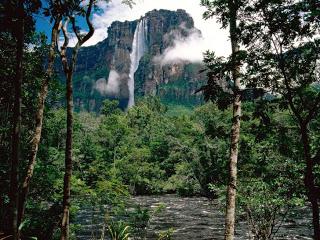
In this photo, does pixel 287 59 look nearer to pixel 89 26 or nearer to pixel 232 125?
pixel 232 125

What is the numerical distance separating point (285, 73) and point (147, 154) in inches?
2112

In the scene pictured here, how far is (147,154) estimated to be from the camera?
6128cm

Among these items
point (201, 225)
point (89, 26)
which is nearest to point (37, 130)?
point (89, 26)

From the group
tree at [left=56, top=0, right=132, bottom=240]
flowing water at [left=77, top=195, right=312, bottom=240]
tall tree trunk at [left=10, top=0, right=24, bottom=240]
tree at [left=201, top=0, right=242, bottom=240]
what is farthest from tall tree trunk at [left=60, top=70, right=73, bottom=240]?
flowing water at [left=77, top=195, right=312, bottom=240]

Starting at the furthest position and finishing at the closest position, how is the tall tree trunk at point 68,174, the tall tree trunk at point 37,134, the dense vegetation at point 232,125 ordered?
the tall tree trunk at point 37,134
the tall tree trunk at point 68,174
the dense vegetation at point 232,125

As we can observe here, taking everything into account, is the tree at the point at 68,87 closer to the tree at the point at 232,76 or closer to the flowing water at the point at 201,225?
the tree at the point at 232,76

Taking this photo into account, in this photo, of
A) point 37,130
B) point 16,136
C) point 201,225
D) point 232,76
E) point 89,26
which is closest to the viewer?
point 16,136

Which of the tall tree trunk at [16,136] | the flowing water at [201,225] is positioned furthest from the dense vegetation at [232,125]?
the flowing water at [201,225]

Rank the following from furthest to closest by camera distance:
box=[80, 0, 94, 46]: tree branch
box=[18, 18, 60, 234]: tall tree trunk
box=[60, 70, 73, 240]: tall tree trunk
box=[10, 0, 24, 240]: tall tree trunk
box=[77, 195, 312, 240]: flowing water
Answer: box=[77, 195, 312, 240]: flowing water
box=[80, 0, 94, 46]: tree branch
box=[18, 18, 60, 234]: tall tree trunk
box=[60, 70, 73, 240]: tall tree trunk
box=[10, 0, 24, 240]: tall tree trunk

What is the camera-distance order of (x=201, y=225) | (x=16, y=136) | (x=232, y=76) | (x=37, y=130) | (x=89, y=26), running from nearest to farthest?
(x=16, y=136), (x=232, y=76), (x=89, y=26), (x=37, y=130), (x=201, y=225)

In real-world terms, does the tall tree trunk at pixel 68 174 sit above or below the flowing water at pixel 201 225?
above

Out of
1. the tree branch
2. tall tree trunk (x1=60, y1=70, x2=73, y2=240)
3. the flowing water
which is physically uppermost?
the tree branch

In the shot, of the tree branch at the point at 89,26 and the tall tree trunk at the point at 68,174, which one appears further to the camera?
the tree branch at the point at 89,26

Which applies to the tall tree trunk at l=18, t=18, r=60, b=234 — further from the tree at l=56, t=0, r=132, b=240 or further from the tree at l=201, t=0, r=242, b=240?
the tree at l=201, t=0, r=242, b=240
